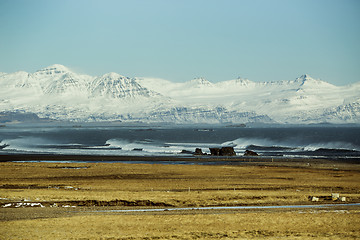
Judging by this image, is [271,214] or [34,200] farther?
[34,200]

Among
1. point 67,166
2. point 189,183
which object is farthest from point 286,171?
point 67,166

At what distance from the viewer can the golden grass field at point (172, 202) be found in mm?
28234

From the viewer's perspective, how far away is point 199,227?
29.5 meters

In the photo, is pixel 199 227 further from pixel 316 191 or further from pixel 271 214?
pixel 316 191

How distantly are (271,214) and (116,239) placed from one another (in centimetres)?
1110

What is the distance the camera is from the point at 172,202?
37688mm

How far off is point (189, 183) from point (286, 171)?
1946cm

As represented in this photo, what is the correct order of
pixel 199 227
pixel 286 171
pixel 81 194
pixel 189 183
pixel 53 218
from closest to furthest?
1. pixel 199 227
2. pixel 53 218
3. pixel 81 194
4. pixel 189 183
5. pixel 286 171

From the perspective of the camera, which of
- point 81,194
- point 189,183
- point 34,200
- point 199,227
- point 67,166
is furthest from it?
point 67,166

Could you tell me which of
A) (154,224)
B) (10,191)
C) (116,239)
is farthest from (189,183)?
(116,239)

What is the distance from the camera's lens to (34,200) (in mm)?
37000

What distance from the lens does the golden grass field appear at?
28.2 m

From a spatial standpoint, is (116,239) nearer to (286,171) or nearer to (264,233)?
(264,233)

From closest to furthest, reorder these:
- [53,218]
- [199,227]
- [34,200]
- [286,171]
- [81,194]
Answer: [199,227], [53,218], [34,200], [81,194], [286,171]
